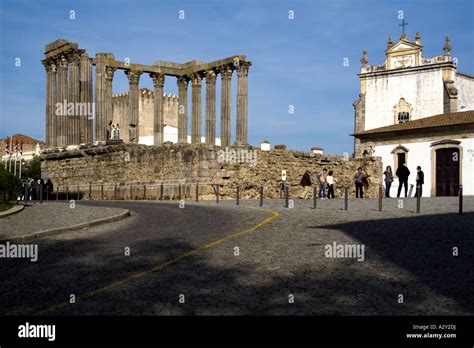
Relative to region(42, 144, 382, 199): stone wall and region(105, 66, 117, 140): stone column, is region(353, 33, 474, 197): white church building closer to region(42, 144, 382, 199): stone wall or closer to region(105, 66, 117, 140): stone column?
region(42, 144, 382, 199): stone wall

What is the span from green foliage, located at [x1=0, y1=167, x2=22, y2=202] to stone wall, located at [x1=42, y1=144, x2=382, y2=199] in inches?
407

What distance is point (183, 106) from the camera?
44.3m

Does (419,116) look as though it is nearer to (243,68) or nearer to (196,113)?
(196,113)

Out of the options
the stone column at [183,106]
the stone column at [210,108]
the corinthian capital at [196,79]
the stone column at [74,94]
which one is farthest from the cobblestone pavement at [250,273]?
the stone column at [183,106]

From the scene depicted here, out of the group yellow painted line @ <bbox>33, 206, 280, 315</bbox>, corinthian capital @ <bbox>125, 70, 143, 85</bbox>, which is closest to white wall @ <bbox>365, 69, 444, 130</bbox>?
corinthian capital @ <bbox>125, 70, 143, 85</bbox>

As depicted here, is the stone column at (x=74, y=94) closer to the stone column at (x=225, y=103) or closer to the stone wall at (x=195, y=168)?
the stone wall at (x=195, y=168)

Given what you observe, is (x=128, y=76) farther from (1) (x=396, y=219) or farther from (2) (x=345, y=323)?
(2) (x=345, y=323)

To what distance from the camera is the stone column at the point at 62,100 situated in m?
41.3

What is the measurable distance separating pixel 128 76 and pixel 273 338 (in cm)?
3730

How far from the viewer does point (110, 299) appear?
22.1 ft

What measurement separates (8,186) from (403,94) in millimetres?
36802


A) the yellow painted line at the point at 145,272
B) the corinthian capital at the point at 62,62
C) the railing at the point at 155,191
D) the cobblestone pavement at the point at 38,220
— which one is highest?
the corinthian capital at the point at 62,62

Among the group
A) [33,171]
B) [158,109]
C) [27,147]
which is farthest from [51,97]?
[27,147]

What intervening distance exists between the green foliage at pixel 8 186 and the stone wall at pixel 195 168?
10337 millimetres
